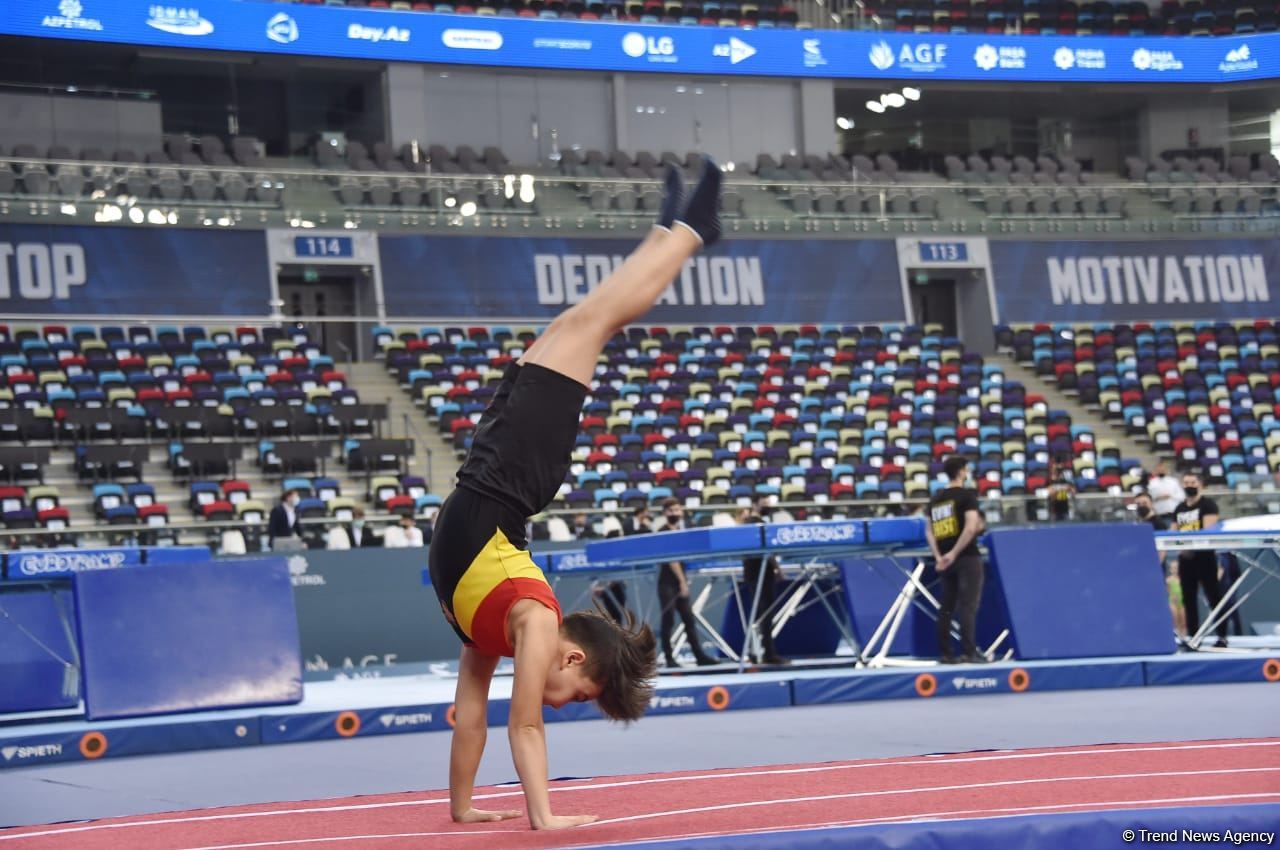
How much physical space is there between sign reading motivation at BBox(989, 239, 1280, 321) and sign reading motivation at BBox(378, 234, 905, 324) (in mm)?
2542

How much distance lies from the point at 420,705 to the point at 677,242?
18.2 ft

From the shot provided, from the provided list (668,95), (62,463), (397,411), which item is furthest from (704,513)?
(668,95)

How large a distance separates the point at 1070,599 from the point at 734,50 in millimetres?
23436

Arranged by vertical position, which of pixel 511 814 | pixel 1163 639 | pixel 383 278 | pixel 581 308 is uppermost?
pixel 383 278

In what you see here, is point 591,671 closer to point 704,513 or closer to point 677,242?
point 677,242

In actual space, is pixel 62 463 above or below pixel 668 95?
below

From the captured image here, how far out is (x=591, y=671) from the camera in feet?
15.2

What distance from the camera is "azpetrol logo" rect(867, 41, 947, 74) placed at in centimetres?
3356

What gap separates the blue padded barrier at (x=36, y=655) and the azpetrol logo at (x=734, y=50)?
24244 millimetres

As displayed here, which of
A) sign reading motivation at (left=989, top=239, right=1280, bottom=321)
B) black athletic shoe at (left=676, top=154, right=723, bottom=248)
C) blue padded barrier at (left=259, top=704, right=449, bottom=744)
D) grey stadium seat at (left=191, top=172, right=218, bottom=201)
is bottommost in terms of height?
blue padded barrier at (left=259, top=704, right=449, bottom=744)

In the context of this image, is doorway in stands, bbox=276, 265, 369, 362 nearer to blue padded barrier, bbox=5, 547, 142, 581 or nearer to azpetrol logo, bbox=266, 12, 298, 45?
azpetrol logo, bbox=266, 12, 298, 45

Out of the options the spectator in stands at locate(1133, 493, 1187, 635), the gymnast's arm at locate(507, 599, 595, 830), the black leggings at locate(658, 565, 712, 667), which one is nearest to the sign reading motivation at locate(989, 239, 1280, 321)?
the spectator in stands at locate(1133, 493, 1187, 635)

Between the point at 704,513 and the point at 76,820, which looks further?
the point at 704,513

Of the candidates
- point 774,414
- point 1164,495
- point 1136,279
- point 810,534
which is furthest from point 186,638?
point 1136,279
